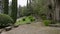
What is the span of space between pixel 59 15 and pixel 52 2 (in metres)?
1.96

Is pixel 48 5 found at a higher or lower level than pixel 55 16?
higher

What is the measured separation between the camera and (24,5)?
39094 mm

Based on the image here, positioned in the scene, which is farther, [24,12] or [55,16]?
[24,12]

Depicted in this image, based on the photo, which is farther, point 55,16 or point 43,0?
point 43,0

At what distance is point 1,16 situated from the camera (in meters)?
13.3

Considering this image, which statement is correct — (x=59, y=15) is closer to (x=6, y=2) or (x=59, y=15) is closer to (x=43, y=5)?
(x=43, y=5)

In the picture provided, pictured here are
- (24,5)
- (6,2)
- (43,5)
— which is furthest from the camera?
(24,5)

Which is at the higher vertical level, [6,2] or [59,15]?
[6,2]

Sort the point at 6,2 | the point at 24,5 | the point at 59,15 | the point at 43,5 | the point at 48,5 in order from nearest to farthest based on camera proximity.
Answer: the point at 6,2 < the point at 59,15 < the point at 48,5 < the point at 43,5 < the point at 24,5

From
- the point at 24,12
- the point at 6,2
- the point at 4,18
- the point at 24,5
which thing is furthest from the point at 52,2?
the point at 24,5

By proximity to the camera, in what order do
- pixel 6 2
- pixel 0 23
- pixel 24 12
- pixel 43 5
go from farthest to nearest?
pixel 24 12
pixel 43 5
pixel 6 2
pixel 0 23

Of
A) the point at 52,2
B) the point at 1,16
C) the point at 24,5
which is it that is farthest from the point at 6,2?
the point at 24,5

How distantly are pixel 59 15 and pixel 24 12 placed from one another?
1558 cm

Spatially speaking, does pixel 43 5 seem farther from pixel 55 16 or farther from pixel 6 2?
pixel 6 2
